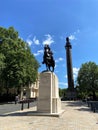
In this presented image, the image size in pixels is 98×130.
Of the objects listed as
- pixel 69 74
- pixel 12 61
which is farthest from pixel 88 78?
pixel 12 61

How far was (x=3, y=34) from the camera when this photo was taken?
44.7m

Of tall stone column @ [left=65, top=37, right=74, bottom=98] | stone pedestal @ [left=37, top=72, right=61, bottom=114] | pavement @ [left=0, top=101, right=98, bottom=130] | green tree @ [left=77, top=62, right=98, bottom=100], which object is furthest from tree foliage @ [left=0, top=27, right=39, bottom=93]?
tall stone column @ [left=65, top=37, right=74, bottom=98]

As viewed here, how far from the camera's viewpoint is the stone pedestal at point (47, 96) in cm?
1838

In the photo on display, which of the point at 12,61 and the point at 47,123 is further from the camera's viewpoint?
the point at 12,61

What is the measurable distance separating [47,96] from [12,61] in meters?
25.1

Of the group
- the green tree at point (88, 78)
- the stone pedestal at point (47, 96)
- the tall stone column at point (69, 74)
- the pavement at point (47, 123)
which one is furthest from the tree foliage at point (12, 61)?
the tall stone column at point (69, 74)

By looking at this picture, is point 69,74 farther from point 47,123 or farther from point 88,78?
point 47,123

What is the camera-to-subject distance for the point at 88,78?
2557 inches

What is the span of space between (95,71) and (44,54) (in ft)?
152

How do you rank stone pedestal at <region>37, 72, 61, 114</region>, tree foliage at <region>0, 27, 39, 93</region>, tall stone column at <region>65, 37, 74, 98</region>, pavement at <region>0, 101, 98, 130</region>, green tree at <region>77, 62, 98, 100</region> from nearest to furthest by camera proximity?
pavement at <region>0, 101, 98, 130</region> → stone pedestal at <region>37, 72, 61, 114</region> → tree foliage at <region>0, 27, 39, 93</region> → green tree at <region>77, 62, 98, 100</region> → tall stone column at <region>65, 37, 74, 98</region>

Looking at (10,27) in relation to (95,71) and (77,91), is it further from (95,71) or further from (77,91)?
(77,91)

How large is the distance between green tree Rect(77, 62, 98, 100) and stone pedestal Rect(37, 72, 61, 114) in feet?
151

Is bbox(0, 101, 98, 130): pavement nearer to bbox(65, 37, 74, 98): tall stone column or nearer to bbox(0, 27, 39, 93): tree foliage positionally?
bbox(0, 27, 39, 93): tree foliage

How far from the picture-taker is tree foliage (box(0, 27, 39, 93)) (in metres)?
42.1
